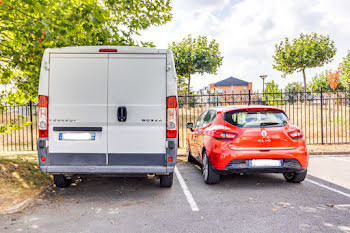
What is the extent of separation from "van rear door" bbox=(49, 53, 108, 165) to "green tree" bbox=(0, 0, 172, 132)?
680 millimetres

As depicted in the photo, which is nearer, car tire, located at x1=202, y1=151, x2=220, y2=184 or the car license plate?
the car license plate

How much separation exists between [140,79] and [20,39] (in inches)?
120

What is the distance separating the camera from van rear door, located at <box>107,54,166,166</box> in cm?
499

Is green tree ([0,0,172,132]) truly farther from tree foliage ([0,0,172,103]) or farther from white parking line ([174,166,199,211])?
white parking line ([174,166,199,211])

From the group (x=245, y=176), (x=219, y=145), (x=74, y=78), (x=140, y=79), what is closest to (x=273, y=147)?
(x=219, y=145)

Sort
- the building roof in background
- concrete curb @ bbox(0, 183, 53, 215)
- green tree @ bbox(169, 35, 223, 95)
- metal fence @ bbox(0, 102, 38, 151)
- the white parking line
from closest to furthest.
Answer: concrete curb @ bbox(0, 183, 53, 215) → the white parking line → metal fence @ bbox(0, 102, 38, 151) → green tree @ bbox(169, 35, 223, 95) → the building roof in background

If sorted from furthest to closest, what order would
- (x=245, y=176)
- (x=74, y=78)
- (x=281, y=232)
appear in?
(x=245, y=176)
(x=74, y=78)
(x=281, y=232)

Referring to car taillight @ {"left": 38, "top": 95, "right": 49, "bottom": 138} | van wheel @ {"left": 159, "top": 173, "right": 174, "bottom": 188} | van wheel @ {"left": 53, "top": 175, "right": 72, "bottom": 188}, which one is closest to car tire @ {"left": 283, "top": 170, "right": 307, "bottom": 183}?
van wheel @ {"left": 159, "top": 173, "right": 174, "bottom": 188}

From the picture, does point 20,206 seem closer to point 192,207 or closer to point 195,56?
point 192,207

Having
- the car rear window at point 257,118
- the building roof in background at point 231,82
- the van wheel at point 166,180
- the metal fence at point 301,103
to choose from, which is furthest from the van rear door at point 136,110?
the building roof in background at point 231,82

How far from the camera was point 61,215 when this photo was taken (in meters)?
4.48

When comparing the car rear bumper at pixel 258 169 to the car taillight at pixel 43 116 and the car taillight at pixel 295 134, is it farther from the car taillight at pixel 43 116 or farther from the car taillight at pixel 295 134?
the car taillight at pixel 43 116

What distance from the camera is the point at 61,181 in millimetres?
5961

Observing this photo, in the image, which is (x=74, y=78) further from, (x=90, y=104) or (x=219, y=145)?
(x=219, y=145)
